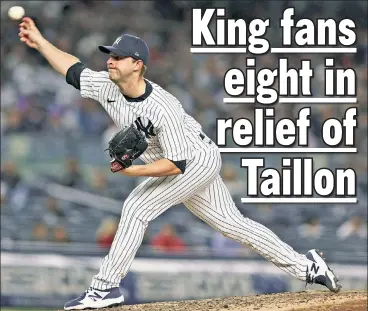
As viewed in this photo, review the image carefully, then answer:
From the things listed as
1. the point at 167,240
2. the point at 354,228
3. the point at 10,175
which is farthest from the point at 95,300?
the point at 10,175

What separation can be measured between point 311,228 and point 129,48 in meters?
6.18

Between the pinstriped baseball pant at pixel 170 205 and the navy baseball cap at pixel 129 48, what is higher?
the navy baseball cap at pixel 129 48

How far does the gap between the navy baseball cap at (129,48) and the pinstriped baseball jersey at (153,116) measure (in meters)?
0.19

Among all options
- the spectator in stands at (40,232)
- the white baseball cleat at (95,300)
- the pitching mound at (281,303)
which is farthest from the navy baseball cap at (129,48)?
the spectator in stands at (40,232)

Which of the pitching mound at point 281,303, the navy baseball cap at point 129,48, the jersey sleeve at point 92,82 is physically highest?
the navy baseball cap at point 129,48

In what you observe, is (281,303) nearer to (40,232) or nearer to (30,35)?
(30,35)

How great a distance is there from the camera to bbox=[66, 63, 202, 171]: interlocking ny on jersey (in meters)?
4.48

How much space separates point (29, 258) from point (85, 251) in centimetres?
60

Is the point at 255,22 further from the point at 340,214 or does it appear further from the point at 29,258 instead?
the point at 29,258

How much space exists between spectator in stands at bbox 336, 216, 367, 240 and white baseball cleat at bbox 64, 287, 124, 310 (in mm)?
5847

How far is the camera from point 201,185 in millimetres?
4758

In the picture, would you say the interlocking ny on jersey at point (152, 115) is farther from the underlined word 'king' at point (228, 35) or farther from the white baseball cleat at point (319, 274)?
the underlined word 'king' at point (228, 35)

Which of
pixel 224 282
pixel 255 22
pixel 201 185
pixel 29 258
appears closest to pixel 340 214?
pixel 224 282

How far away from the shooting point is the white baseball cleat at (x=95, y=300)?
4723mm
